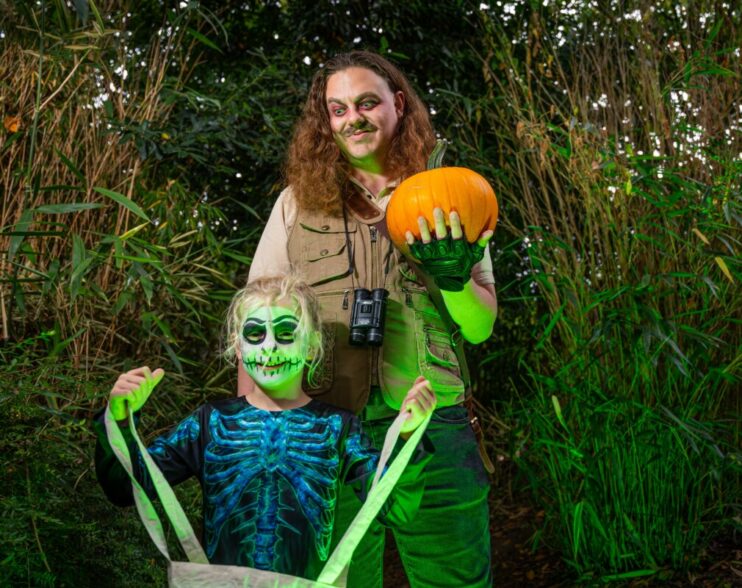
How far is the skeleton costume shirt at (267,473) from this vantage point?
Result: 1.62 metres

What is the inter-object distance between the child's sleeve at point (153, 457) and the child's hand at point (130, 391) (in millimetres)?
35

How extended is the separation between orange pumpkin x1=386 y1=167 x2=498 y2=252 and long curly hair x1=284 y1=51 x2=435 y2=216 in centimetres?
22

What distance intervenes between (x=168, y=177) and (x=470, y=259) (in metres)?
2.60

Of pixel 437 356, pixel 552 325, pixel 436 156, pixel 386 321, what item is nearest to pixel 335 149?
pixel 436 156

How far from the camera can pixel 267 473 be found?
1665 millimetres

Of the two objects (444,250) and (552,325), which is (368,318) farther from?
(552,325)

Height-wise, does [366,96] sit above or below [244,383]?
above

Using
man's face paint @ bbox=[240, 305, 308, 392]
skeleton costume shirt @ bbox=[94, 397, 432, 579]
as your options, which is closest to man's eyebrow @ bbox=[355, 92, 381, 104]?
man's face paint @ bbox=[240, 305, 308, 392]

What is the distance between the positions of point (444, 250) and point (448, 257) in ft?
0.05

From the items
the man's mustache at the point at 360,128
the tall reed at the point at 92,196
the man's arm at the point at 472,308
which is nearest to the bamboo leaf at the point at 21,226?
the tall reed at the point at 92,196

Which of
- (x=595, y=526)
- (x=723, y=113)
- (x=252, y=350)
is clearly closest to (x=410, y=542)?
(x=252, y=350)

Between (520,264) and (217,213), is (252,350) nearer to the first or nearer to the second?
(217,213)

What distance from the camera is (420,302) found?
1939 mm

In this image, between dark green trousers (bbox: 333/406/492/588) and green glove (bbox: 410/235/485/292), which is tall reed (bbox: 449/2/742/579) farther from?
green glove (bbox: 410/235/485/292)
